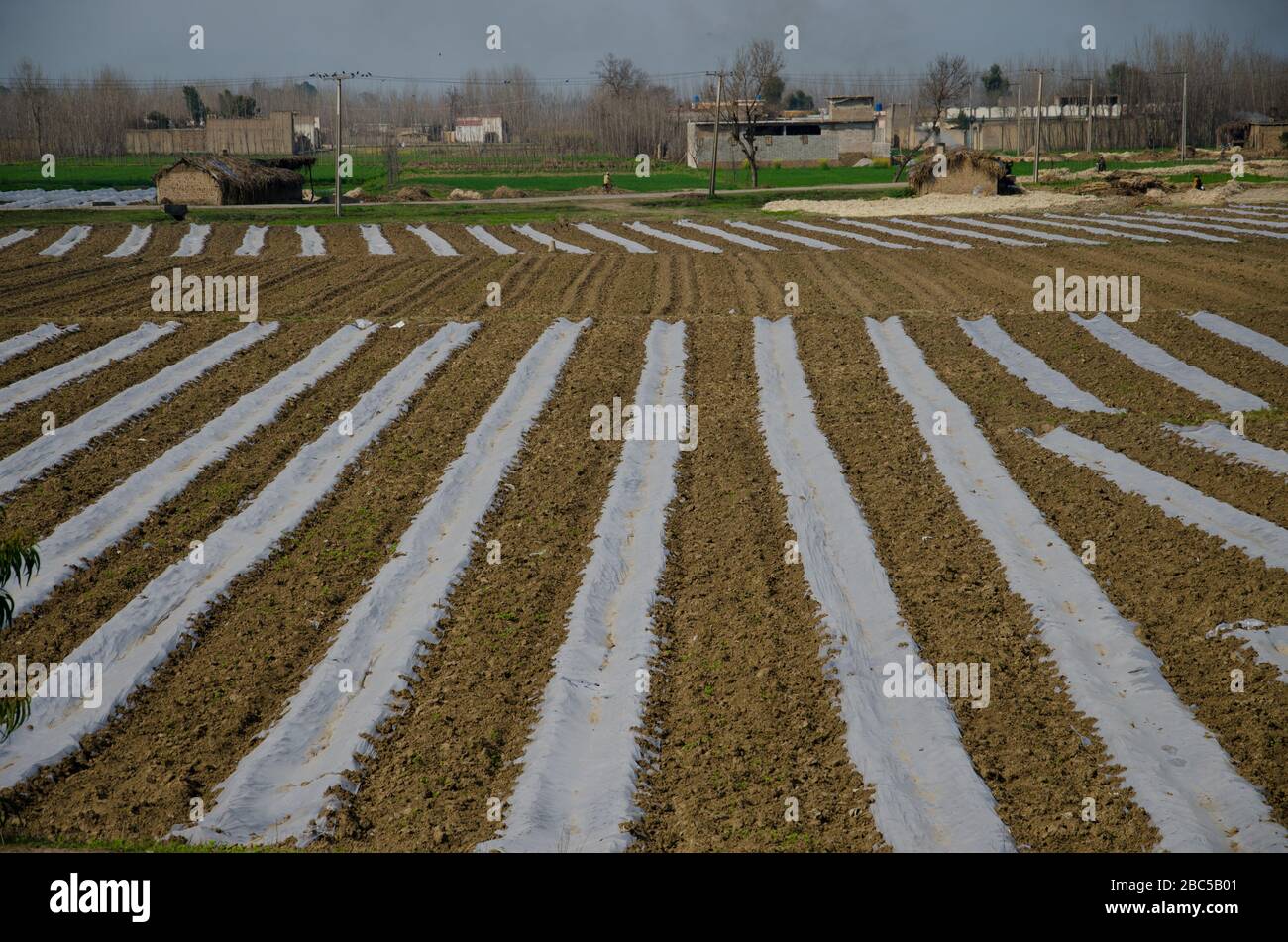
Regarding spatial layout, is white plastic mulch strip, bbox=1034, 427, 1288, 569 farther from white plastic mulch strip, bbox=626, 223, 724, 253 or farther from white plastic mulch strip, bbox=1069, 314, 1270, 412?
white plastic mulch strip, bbox=626, 223, 724, 253

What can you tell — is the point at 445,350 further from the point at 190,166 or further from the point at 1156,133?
the point at 1156,133

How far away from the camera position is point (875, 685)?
7469 millimetres

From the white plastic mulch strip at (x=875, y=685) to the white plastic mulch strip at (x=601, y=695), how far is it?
133cm

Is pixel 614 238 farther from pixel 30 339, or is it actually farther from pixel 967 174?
pixel 30 339

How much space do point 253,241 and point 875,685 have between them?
26445mm

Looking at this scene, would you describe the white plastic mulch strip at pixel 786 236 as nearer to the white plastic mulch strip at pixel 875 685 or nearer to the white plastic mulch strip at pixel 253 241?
the white plastic mulch strip at pixel 253 241

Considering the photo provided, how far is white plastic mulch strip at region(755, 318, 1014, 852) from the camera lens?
233 inches

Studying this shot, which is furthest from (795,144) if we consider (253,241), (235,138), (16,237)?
(16,237)

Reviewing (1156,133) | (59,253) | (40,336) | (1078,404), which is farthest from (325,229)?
(1156,133)

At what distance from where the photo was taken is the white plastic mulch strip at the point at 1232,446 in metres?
11.0

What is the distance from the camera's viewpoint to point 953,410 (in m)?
13.5

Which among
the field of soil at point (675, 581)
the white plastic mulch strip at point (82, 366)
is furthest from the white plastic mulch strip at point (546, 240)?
the white plastic mulch strip at point (82, 366)

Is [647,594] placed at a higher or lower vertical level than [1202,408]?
lower
